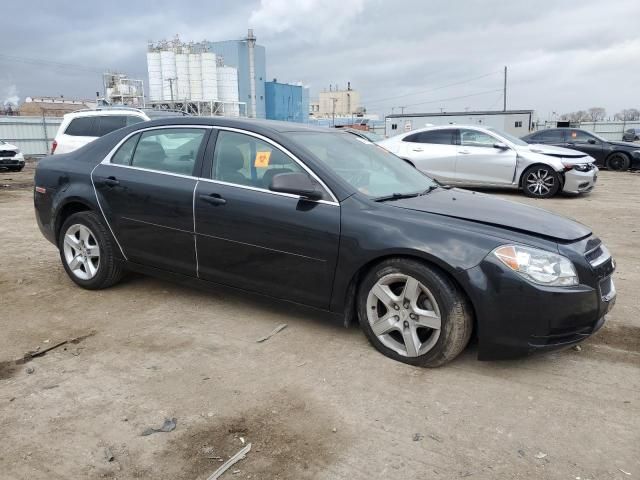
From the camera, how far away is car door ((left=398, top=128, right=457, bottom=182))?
11789mm

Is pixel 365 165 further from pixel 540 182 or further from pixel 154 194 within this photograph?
pixel 540 182

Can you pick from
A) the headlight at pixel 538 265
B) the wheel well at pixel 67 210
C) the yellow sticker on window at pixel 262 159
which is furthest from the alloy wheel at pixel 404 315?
the wheel well at pixel 67 210

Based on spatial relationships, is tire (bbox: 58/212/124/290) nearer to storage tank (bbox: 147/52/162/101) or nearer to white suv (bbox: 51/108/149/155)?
white suv (bbox: 51/108/149/155)

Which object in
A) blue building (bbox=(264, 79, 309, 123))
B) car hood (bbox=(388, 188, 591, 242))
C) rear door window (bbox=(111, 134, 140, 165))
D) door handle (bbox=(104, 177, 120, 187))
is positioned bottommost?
car hood (bbox=(388, 188, 591, 242))

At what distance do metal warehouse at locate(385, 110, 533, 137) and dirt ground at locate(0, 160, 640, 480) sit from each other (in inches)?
935

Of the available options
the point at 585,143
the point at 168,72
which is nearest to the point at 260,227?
the point at 585,143

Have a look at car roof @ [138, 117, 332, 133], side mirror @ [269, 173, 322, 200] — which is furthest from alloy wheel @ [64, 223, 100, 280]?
side mirror @ [269, 173, 322, 200]

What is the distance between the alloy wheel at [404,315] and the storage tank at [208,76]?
4575 cm

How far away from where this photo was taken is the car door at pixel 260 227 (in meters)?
3.53

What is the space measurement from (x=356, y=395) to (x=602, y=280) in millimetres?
1673

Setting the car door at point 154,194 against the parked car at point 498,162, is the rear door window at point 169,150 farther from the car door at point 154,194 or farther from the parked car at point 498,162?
the parked car at point 498,162

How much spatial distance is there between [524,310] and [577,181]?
9292 mm

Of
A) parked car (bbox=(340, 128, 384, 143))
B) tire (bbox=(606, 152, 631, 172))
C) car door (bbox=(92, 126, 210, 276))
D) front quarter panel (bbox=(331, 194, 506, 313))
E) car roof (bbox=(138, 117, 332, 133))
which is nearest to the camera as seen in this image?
front quarter panel (bbox=(331, 194, 506, 313))

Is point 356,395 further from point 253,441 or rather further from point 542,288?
point 542,288
